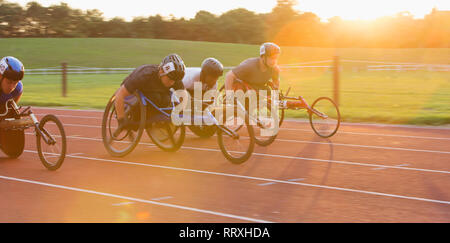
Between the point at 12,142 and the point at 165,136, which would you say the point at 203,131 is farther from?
the point at 12,142

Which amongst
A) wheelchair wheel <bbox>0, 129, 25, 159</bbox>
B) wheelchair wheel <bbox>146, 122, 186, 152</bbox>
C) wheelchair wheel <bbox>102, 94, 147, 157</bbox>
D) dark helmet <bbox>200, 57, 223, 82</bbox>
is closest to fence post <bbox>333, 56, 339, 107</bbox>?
dark helmet <bbox>200, 57, 223, 82</bbox>

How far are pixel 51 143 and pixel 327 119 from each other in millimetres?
5137

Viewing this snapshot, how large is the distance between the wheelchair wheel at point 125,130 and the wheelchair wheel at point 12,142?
46.3 inches

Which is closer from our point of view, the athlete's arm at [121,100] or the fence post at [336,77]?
the athlete's arm at [121,100]

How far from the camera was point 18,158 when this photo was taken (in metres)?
9.30

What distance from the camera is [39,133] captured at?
8.12 metres

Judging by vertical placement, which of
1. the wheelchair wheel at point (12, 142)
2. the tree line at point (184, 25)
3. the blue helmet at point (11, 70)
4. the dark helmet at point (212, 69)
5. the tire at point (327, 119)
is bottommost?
the wheelchair wheel at point (12, 142)

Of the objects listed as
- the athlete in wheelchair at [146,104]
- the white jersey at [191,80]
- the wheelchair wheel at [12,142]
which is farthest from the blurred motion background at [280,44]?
the wheelchair wheel at [12,142]

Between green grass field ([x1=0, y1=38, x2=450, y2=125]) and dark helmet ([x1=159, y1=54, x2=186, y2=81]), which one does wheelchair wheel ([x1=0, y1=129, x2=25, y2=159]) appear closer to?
dark helmet ([x1=159, y1=54, x2=186, y2=81])

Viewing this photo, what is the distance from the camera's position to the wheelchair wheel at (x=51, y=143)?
26.1 ft

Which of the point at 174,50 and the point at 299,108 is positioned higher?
the point at 174,50

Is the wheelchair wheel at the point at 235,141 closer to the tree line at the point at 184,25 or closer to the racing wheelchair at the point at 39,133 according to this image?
the racing wheelchair at the point at 39,133

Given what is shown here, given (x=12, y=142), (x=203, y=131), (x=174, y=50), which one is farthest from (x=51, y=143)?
(x=174, y=50)
